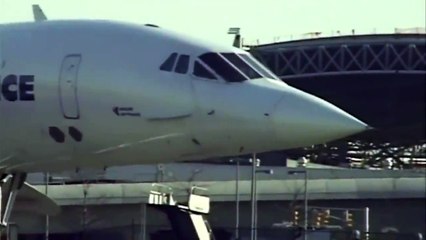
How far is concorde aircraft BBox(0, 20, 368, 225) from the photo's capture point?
1992 centimetres

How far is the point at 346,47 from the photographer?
102 meters

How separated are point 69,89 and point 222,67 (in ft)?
8.15

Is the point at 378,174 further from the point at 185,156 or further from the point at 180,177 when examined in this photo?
the point at 185,156

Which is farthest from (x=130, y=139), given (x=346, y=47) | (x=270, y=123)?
(x=346, y=47)

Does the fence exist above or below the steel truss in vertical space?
below

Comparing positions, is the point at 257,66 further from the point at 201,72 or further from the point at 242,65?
the point at 201,72

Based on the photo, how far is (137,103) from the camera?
2020 centimetres

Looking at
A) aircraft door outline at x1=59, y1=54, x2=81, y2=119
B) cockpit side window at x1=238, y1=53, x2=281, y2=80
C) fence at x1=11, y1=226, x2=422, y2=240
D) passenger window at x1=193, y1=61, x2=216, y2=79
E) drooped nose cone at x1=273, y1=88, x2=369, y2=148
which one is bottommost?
fence at x1=11, y1=226, x2=422, y2=240

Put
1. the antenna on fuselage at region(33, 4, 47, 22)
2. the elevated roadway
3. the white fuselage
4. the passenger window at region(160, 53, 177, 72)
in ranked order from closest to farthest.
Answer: the white fuselage < the passenger window at region(160, 53, 177, 72) < the antenna on fuselage at region(33, 4, 47, 22) < the elevated roadway

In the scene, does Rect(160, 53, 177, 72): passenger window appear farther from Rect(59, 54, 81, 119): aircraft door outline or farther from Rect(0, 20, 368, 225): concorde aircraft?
Rect(59, 54, 81, 119): aircraft door outline

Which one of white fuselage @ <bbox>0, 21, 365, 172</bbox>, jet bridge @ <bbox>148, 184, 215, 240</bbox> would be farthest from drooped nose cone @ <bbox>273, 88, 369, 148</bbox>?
jet bridge @ <bbox>148, 184, 215, 240</bbox>

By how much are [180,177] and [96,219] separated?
1605 centimetres

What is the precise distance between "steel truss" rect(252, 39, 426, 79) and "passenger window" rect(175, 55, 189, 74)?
268 ft

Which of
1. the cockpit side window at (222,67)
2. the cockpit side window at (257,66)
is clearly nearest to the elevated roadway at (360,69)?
the cockpit side window at (257,66)
